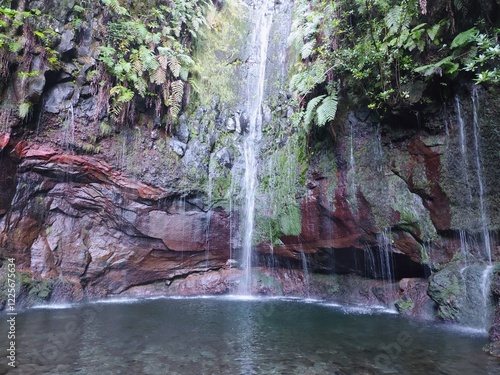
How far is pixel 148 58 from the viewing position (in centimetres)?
1074

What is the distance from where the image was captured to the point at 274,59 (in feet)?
45.6

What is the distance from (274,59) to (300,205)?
6.55m

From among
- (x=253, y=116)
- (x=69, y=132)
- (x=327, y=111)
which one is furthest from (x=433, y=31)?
(x=69, y=132)

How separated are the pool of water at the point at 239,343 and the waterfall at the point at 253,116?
3204mm

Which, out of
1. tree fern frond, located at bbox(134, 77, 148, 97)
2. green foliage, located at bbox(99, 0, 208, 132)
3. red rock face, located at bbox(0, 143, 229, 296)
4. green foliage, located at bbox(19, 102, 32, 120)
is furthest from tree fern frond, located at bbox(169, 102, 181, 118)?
green foliage, located at bbox(19, 102, 32, 120)

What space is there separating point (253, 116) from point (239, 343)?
29.2 ft

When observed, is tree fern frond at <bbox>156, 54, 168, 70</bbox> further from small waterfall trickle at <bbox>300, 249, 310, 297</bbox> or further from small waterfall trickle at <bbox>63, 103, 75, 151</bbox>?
small waterfall trickle at <bbox>300, 249, 310, 297</bbox>

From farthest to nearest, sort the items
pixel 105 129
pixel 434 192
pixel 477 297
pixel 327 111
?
1. pixel 105 129
2. pixel 327 111
3. pixel 434 192
4. pixel 477 297

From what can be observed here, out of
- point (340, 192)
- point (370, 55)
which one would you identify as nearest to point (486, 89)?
point (370, 55)

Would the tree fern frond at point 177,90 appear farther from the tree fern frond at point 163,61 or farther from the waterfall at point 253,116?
the waterfall at point 253,116

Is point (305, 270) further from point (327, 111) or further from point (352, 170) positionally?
point (327, 111)

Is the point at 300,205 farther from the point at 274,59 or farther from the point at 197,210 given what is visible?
the point at 274,59

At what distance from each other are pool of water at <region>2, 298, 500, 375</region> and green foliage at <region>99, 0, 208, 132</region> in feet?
20.6

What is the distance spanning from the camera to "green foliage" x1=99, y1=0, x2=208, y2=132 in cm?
1048
